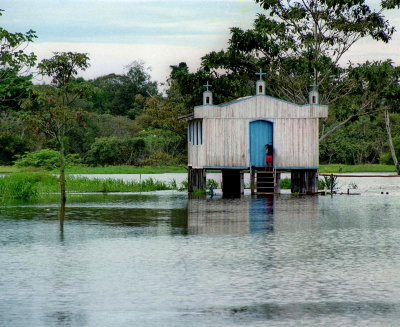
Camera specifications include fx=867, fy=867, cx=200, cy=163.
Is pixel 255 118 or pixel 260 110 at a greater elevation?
pixel 260 110

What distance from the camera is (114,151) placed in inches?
3725

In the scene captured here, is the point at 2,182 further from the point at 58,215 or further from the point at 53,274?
the point at 53,274

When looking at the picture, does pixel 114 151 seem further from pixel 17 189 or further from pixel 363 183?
pixel 17 189

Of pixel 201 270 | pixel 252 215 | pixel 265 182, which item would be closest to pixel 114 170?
pixel 265 182

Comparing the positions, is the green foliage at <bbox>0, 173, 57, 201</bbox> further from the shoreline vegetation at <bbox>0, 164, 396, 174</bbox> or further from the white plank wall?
the shoreline vegetation at <bbox>0, 164, 396, 174</bbox>

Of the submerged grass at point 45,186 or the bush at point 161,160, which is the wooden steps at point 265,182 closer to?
the submerged grass at point 45,186

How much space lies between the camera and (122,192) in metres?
55.4

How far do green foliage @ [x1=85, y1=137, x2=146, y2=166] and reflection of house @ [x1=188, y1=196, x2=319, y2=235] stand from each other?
48.7m

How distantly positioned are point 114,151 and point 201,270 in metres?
77.4

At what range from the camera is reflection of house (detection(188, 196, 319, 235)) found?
27.8 m

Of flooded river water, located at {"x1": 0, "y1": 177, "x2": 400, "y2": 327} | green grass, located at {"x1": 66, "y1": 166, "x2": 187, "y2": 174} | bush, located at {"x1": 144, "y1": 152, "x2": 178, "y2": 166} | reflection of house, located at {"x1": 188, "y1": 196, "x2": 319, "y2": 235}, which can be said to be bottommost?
flooded river water, located at {"x1": 0, "y1": 177, "x2": 400, "y2": 327}

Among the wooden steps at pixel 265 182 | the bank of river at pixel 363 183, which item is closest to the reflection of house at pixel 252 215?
the wooden steps at pixel 265 182

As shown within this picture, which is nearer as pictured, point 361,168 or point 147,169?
point 147,169

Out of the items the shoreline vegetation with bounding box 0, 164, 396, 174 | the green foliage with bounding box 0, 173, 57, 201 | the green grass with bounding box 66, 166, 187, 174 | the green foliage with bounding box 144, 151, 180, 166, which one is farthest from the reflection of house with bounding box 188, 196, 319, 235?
the green grass with bounding box 66, 166, 187, 174
